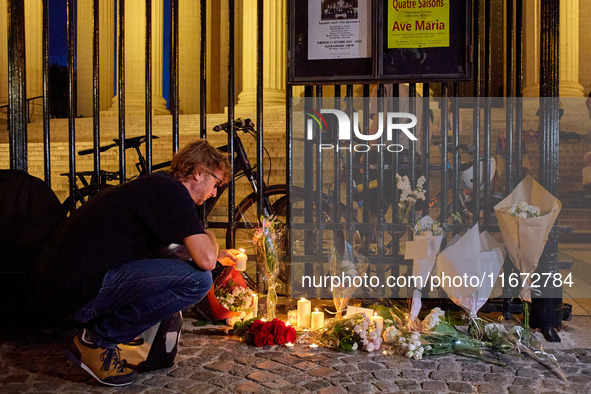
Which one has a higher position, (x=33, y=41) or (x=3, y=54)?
(x=33, y=41)

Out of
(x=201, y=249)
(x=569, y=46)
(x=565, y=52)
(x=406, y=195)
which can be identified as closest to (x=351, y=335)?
(x=406, y=195)

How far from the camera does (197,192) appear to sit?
3.21 m

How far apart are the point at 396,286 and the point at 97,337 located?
2569 mm

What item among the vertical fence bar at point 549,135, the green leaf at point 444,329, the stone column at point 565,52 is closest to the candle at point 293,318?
the green leaf at point 444,329

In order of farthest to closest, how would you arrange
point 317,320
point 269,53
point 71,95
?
1. point 269,53
2. point 71,95
3. point 317,320

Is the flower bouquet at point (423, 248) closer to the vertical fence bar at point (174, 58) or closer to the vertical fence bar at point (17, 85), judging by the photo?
the vertical fence bar at point (174, 58)

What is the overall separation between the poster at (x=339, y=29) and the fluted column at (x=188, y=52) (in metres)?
15.4

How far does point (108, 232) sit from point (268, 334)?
1.35 meters

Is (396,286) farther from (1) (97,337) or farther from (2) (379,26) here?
(1) (97,337)

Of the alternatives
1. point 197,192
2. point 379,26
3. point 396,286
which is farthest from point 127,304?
point 379,26

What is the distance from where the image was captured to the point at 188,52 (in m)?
19.4

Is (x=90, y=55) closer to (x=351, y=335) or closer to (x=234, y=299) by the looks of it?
(x=234, y=299)

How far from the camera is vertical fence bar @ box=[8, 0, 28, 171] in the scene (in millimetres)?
4641

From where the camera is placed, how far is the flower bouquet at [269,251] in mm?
4055
